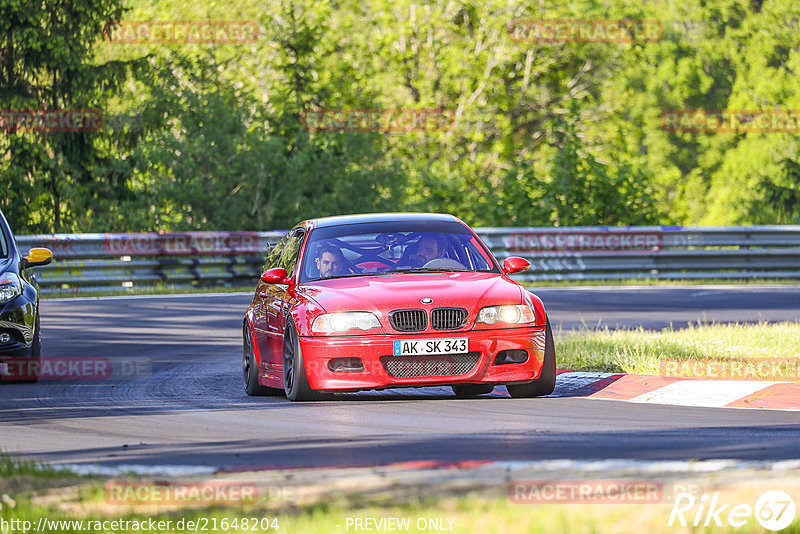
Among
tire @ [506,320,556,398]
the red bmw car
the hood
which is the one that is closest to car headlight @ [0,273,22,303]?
A: the red bmw car

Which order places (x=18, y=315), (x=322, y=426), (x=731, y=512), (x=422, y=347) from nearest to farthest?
(x=731, y=512)
(x=322, y=426)
(x=422, y=347)
(x=18, y=315)

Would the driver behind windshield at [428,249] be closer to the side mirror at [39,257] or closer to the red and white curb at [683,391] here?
the red and white curb at [683,391]

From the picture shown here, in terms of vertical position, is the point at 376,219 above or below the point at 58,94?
below

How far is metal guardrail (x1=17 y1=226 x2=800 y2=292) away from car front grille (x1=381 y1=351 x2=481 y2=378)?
1594 centimetres

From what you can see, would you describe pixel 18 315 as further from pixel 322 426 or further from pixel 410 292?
pixel 322 426

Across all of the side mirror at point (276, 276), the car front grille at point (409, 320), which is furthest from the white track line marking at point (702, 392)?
the side mirror at point (276, 276)

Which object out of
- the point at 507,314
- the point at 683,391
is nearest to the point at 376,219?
the point at 507,314

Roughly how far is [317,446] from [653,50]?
6125 centimetres

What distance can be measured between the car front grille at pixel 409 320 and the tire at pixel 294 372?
75 centimetres

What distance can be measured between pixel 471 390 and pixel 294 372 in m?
1.74

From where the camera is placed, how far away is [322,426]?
30.3ft

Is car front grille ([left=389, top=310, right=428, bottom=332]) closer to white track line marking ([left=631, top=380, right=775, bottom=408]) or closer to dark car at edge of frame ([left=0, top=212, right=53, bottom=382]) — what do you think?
white track line marking ([left=631, top=380, right=775, bottom=408])

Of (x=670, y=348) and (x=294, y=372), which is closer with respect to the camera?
(x=294, y=372)

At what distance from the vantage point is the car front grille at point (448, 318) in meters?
10.5
